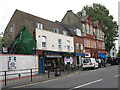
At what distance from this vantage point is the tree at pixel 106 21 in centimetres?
4800

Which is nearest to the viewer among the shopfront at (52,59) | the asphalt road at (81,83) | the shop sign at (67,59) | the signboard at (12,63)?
the asphalt road at (81,83)

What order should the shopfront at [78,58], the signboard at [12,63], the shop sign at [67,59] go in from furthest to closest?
1. the shopfront at [78,58]
2. the shop sign at [67,59]
3. the signboard at [12,63]

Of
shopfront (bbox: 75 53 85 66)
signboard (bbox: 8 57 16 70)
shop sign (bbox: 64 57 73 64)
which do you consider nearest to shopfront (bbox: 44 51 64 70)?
shop sign (bbox: 64 57 73 64)

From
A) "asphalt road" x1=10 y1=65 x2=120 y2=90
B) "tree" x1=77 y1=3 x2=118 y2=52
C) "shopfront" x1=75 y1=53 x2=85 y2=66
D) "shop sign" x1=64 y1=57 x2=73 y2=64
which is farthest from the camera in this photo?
"tree" x1=77 y1=3 x2=118 y2=52

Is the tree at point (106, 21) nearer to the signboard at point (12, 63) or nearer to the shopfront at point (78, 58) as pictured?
the shopfront at point (78, 58)

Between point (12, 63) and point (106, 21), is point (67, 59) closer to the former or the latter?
point (12, 63)

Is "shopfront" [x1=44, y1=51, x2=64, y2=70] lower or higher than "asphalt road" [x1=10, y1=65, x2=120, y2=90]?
higher

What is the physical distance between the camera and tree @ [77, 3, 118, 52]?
48000 millimetres

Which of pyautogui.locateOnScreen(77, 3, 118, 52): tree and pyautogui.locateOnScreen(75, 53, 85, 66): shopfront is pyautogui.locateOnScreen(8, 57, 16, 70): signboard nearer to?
pyautogui.locateOnScreen(75, 53, 85, 66): shopfront

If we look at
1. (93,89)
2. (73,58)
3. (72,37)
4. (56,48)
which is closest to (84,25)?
(72,37)

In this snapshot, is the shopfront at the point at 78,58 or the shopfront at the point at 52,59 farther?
the shopfront at the point at 78,58

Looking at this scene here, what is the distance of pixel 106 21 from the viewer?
4831 cm

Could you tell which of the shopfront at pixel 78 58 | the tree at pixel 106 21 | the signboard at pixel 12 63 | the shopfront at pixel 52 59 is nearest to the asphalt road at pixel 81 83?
the signboard at pixel 12 63

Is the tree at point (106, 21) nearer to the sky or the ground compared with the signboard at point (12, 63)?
nearer to the sky
